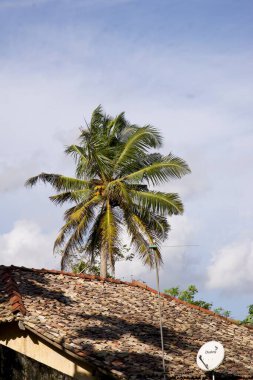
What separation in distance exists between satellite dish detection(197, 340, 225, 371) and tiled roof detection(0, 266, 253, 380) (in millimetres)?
495

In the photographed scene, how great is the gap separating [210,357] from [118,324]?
3440 mm

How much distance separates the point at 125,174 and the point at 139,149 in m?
1.26

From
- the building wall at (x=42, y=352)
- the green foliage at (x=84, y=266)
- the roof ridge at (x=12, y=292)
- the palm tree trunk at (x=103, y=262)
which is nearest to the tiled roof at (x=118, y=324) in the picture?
the roof ridge at (x=12, y=292)

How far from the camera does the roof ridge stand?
16859mm

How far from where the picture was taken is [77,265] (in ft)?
112

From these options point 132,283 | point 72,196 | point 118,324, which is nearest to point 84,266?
point 72,196

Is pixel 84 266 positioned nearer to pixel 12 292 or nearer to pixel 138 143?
pixel 138 143

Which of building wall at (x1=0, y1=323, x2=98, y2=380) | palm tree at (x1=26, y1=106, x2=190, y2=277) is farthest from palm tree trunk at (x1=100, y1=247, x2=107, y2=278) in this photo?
building wall at (x1=0, y1=323, x2=98, y2=380)

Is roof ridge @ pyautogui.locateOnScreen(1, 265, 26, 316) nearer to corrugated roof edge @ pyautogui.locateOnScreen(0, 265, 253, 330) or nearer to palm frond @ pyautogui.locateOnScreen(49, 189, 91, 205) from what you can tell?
corrugated roof edge @ pyautogui.locateOnScreen(0, 265, 253, 330)

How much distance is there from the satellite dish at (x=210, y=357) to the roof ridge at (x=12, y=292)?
4327 millimetres

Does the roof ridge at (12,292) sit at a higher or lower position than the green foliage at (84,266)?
lower

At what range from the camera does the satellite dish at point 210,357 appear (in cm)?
1554


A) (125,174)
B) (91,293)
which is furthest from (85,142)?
(91,293)

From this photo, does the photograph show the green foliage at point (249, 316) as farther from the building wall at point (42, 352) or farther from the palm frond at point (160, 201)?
the building wall at point (42, 352)
